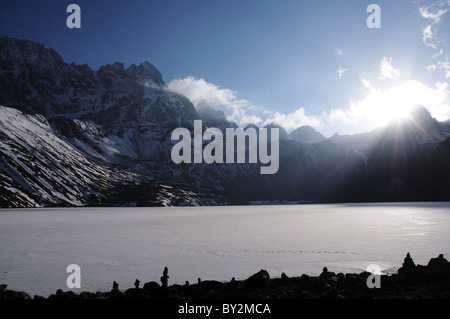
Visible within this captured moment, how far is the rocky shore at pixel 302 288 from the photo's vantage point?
14.9 metres

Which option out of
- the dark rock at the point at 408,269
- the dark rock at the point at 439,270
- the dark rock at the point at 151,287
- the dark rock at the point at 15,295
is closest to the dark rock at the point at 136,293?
the dark rock at the point at 151,287

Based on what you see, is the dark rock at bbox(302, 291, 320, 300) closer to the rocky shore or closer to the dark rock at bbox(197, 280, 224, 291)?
the rocky shore

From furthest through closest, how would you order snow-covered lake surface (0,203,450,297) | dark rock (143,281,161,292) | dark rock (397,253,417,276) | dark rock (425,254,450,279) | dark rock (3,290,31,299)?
snow-covered lake surface (0,203,450,297)
dark rock (397,253,417,276)
dark rock (425,254,450,279)
dark rock (143,281,161,292)
dark rock (3,290,31,299)

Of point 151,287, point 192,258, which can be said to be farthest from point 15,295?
point 192,258

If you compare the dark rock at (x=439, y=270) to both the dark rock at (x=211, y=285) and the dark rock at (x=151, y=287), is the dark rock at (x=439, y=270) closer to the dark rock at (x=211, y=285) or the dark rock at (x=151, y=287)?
the dark rock at (x=211, y=285)

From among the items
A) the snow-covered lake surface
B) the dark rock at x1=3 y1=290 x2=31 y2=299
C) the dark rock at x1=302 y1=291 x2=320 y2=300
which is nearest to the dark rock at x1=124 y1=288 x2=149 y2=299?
the snow-covered lake surface

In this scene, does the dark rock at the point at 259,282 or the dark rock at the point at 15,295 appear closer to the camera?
the dark rock at the point at 15,295

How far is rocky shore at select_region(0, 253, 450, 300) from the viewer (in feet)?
49.0

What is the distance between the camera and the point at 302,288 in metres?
16.5

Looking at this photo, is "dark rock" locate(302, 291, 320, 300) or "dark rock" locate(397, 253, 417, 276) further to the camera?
"dark rock" locate(397, 253, 417, 276)

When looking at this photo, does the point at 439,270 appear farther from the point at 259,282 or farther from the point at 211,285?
the point at 211,285

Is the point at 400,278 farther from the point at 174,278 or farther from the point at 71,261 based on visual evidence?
the point at 71,261
